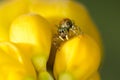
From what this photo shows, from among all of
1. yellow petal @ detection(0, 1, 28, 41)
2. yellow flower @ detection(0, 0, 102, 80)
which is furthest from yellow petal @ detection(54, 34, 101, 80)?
yellow petal @ detection(0, 1, 28, 41)

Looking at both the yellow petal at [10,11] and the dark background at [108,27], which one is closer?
the yellow petal at [10,11]

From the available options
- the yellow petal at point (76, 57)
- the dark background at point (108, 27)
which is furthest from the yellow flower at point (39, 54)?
the dark background at point (108, 27)

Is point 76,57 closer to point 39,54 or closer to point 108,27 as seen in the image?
point 39,54

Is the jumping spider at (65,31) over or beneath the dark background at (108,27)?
over

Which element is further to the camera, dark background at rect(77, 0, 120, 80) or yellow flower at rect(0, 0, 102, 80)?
dark background at rect(77, 0, 120, 80)

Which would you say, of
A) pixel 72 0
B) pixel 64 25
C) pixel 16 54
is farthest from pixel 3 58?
pixel 72 0

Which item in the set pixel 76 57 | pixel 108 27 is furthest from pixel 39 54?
pixel 108 27

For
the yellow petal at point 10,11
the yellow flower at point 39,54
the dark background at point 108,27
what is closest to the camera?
the yellow flower at point 39,54

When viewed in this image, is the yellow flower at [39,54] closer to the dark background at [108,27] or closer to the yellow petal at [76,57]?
the yellow petal at [76,57]

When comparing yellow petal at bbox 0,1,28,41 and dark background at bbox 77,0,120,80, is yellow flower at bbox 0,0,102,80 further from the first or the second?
dark background at bbox 77,0,120,80
